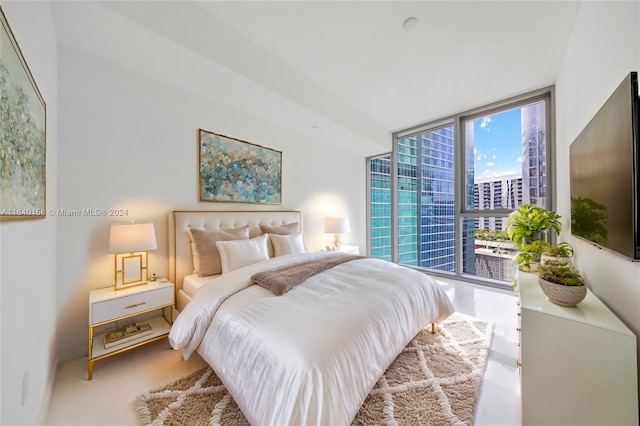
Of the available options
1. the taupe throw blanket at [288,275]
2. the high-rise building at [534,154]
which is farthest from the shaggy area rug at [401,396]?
the high-rise building at [534,154]

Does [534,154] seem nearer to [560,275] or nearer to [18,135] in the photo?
[560,275]

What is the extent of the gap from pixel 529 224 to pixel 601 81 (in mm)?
1114

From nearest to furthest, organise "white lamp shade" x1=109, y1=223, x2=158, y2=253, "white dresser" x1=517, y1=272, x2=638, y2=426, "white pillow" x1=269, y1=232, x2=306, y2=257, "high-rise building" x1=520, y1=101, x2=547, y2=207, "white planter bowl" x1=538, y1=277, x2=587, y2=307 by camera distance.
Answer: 1. "white dresser" x1=517, y1=272, x2=638, y2=426
2. "white planter bowl" x1=538, y1=277, x2=587, y2=307
3. "white lamp shade" x1=109, y1=223, x2=158, y2=253
4. "white pillow" x1=269, y1=232, x2=306, y2=257
5. "high-rise building" x1=520, y1=101, x2=547, y2=207

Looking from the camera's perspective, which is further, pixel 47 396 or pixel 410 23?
pixel 410 23

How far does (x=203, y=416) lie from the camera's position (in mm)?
1368

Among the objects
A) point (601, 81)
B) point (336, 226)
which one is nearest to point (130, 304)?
point (336, 226)

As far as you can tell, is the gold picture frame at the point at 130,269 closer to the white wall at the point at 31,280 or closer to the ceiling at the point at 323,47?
the white wall at the point at 31,280

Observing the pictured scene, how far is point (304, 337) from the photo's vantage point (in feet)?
3.83

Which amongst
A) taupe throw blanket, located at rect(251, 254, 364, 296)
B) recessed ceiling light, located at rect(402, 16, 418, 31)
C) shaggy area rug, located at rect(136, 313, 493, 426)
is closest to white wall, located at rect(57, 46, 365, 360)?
shaggy area rug, located at rect(136, 313, 493, 426)

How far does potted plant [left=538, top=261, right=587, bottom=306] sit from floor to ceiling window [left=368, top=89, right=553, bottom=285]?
6.89 ft

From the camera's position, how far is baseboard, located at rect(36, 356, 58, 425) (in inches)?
50.7

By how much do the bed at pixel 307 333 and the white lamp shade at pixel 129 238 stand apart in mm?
586

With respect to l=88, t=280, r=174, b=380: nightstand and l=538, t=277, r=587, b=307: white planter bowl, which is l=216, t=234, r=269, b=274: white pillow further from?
l=538, t=277, r=587, b=307: white planter bowl

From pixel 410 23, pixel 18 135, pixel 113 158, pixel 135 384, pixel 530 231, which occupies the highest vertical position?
pixel 410 23
